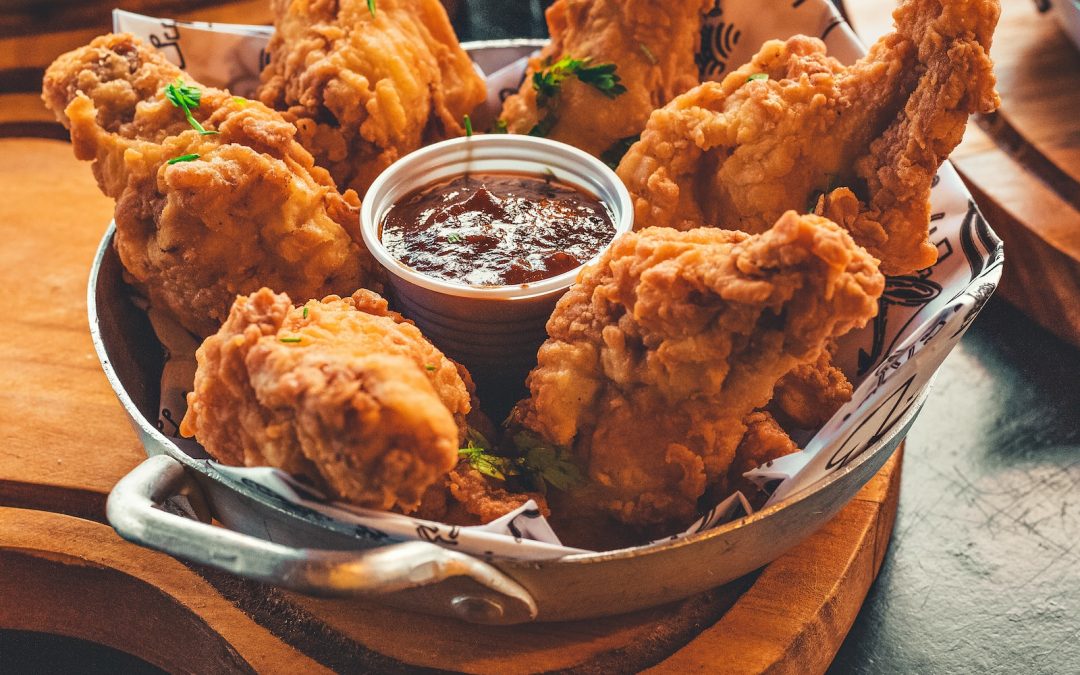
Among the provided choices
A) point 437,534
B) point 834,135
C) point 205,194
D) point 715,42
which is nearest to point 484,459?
point 437,534

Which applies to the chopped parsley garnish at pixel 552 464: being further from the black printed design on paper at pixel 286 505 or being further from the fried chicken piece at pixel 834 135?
the fried chicken piece at pixel 834 135

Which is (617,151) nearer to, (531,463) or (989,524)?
(531,463)

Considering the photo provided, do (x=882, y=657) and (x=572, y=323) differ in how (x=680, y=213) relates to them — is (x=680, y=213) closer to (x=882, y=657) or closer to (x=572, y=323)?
(x=572, y=323)

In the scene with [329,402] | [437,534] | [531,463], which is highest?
[329,402]

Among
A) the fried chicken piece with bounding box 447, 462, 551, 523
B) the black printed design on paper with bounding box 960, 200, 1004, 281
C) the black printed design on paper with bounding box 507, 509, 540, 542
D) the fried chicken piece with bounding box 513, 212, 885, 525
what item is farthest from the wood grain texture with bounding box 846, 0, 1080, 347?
the black printed design on paper with bounding box 507, 509, 540, 542

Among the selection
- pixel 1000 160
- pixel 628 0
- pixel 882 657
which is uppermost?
pixel 628 0

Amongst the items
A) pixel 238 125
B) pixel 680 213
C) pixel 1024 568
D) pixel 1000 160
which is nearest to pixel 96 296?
pixel 238 125
